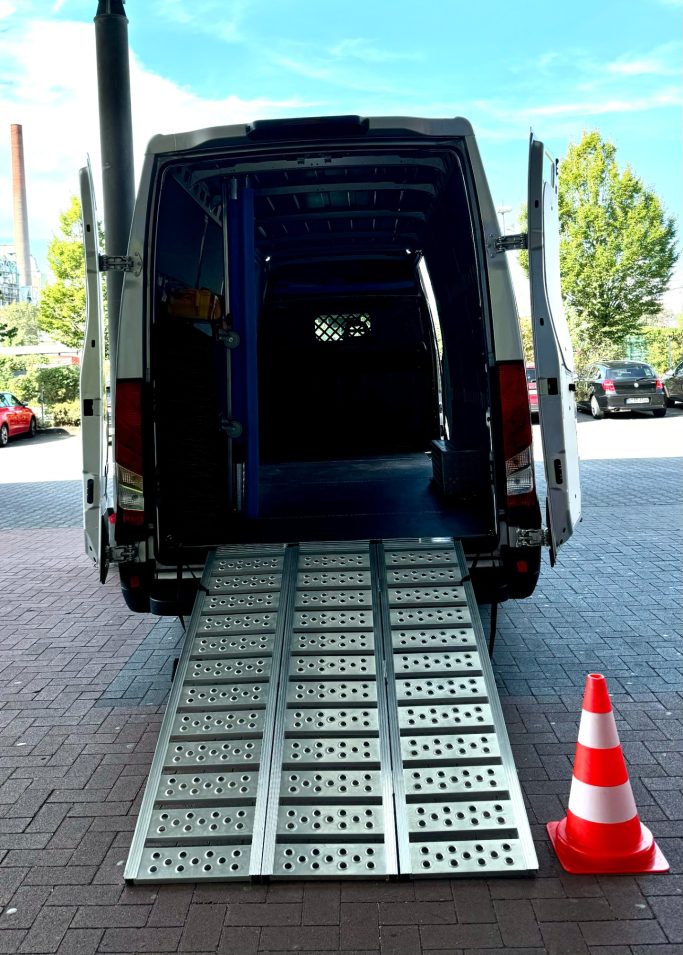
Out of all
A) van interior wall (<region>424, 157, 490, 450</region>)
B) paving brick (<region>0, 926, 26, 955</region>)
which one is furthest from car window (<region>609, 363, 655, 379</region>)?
paving brick (<region>0, 926, 26, 955</region>)

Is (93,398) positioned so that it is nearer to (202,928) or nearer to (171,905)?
(171,905)

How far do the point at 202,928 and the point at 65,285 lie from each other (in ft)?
111

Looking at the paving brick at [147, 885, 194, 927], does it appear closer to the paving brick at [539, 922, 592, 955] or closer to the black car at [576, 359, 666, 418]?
the paving brick at [539, 922, 592, 955]

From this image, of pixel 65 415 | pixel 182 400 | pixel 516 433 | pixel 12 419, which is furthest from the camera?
pixel 65 415

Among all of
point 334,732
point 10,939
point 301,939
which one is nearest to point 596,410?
point 334,732

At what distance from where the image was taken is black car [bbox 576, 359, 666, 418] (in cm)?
2241

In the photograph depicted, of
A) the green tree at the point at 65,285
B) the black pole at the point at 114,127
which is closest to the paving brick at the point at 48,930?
the black pole at the point at 114,127

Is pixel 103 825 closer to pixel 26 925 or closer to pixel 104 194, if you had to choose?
pixel 26 925

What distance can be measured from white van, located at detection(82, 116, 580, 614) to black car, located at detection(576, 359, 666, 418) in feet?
50.0

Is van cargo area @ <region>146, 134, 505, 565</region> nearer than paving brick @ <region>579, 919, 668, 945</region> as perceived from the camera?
No

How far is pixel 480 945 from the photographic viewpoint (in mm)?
2715

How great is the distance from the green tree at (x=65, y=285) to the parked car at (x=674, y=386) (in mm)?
21001

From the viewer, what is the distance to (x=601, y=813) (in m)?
3.13

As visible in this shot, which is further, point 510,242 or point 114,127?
point 114,127
